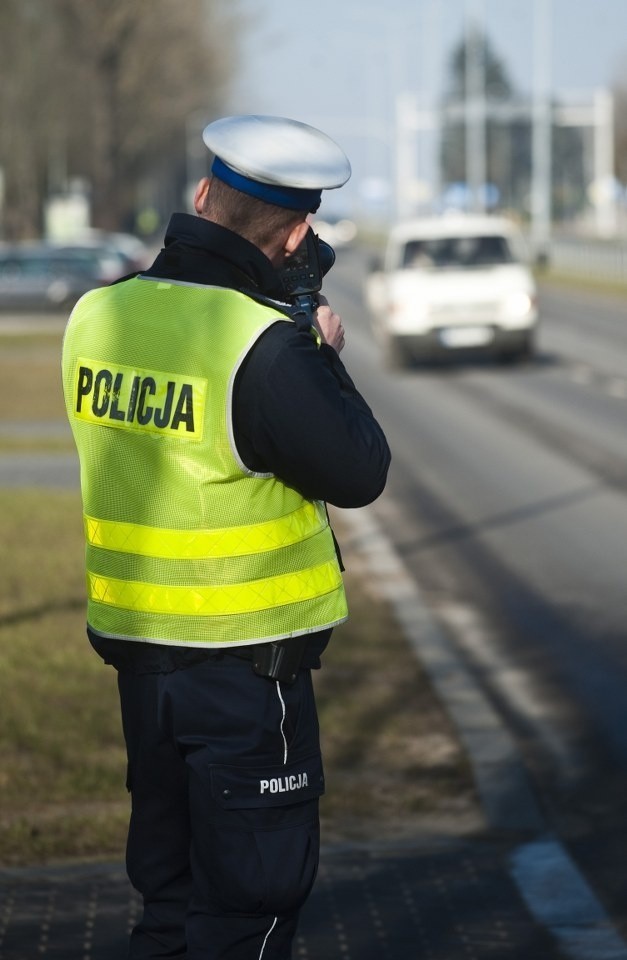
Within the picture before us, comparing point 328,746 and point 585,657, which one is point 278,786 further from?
point 585,657

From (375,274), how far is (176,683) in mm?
20383

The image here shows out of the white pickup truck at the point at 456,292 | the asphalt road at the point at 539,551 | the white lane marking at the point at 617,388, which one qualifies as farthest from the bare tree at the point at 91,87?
the asphalt road at the point at 539,551

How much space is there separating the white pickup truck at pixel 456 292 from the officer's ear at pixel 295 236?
18747 mm

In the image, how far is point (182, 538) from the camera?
9.04ft

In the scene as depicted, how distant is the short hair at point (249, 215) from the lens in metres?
2.73

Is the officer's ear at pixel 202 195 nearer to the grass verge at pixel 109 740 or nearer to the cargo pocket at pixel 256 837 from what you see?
the cargo pocket at pixel 256 837

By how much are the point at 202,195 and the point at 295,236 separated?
172 millimetres

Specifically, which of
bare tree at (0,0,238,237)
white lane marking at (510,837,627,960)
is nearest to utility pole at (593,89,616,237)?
bare tree at (0,0,238,237)

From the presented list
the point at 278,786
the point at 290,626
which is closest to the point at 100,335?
the point at 290,626

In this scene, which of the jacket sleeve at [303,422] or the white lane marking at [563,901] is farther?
the white lane marking at [563,901]

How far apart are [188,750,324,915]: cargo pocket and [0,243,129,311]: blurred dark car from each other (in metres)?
31.5

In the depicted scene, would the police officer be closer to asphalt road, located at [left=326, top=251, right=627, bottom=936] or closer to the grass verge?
asphalt road, located at [left=326, top=251, right=627, bottom=936]

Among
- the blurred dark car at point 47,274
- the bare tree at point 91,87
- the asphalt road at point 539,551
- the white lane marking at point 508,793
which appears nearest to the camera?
the white lane marking at point 508,793

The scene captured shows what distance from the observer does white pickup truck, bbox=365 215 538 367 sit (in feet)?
70.2
